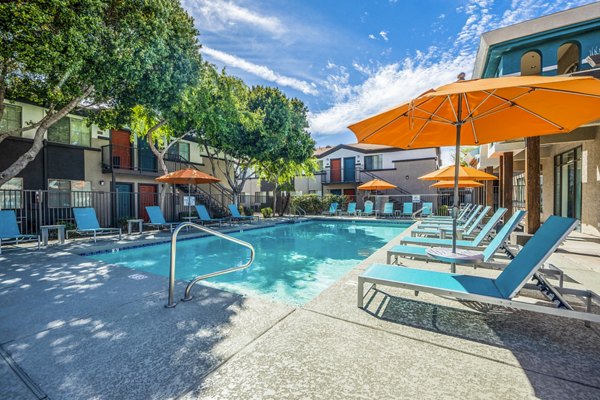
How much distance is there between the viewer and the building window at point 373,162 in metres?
25.5

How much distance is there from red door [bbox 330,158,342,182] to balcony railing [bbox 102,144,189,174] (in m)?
15.4

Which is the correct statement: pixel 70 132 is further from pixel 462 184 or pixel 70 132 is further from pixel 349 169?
pixel 349 169

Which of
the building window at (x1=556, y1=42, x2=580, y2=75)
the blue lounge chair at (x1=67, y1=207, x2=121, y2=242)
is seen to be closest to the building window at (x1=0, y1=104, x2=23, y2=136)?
the blue lounge chair at (x1=67, y1=207, x2=121, y2=242)

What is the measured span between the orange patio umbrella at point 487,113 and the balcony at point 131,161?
13.8 metres

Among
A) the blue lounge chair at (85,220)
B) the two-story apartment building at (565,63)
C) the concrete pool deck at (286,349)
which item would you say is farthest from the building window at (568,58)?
the blue lounge chair at (85,220)

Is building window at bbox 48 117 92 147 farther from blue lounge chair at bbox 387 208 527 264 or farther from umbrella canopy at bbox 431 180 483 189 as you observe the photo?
umbrella canopy at bbox 431 180 483 189

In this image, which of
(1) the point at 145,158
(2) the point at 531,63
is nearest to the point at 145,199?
(1) the point at 145,158

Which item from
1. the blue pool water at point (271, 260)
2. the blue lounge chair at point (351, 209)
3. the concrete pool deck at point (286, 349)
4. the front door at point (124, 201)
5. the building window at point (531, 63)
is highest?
the building window at point (531, 63)

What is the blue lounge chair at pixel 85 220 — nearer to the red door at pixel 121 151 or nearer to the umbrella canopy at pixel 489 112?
the red door at pixel 121 151

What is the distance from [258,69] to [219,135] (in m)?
4.03

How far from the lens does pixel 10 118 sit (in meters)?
10.8

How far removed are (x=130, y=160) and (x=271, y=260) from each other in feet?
40.0

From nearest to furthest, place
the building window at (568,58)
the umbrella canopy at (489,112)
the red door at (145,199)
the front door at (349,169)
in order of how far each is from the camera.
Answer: the umbrella canopy at (489,112) < the building window at (568,58) < the red door at (145,199) < the front door at (349,169)

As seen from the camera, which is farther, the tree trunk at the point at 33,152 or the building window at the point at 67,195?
the building window at the point at 67,195
